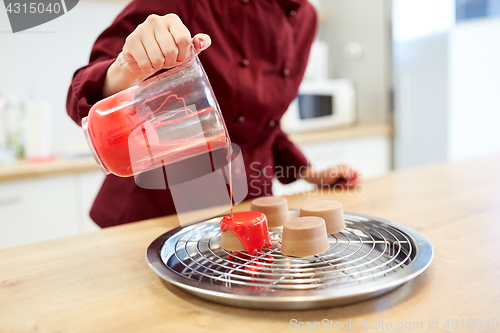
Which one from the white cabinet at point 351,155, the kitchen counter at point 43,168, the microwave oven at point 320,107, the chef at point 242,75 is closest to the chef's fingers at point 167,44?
the chef at point 242,75

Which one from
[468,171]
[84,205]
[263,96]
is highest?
[263,96]

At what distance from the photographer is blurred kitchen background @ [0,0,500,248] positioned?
6.18 ft

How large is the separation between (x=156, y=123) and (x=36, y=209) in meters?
1.38

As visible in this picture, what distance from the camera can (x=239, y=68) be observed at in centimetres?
111

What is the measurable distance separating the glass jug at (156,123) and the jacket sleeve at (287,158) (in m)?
0.66

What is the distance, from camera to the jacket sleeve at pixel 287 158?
133cm

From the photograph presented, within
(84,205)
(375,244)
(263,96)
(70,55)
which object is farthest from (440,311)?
(70,55)

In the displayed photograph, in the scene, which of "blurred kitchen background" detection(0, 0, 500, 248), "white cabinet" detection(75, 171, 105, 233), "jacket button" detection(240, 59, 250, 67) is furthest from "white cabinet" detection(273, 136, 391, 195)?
"jacket button" detection(240, 59, 250, 67)

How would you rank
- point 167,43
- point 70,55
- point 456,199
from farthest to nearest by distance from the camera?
point 70,55
point 456,199
point 167,43

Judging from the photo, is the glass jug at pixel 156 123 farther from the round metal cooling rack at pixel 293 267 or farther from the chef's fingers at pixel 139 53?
the round metal cooling rack at pixel 293 267

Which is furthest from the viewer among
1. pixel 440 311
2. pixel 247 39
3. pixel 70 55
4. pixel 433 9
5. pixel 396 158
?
pixel 396 158

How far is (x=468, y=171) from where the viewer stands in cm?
138

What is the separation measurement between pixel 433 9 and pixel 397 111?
0.66 metres

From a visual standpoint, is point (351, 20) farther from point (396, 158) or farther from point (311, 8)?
point (311, 8)
